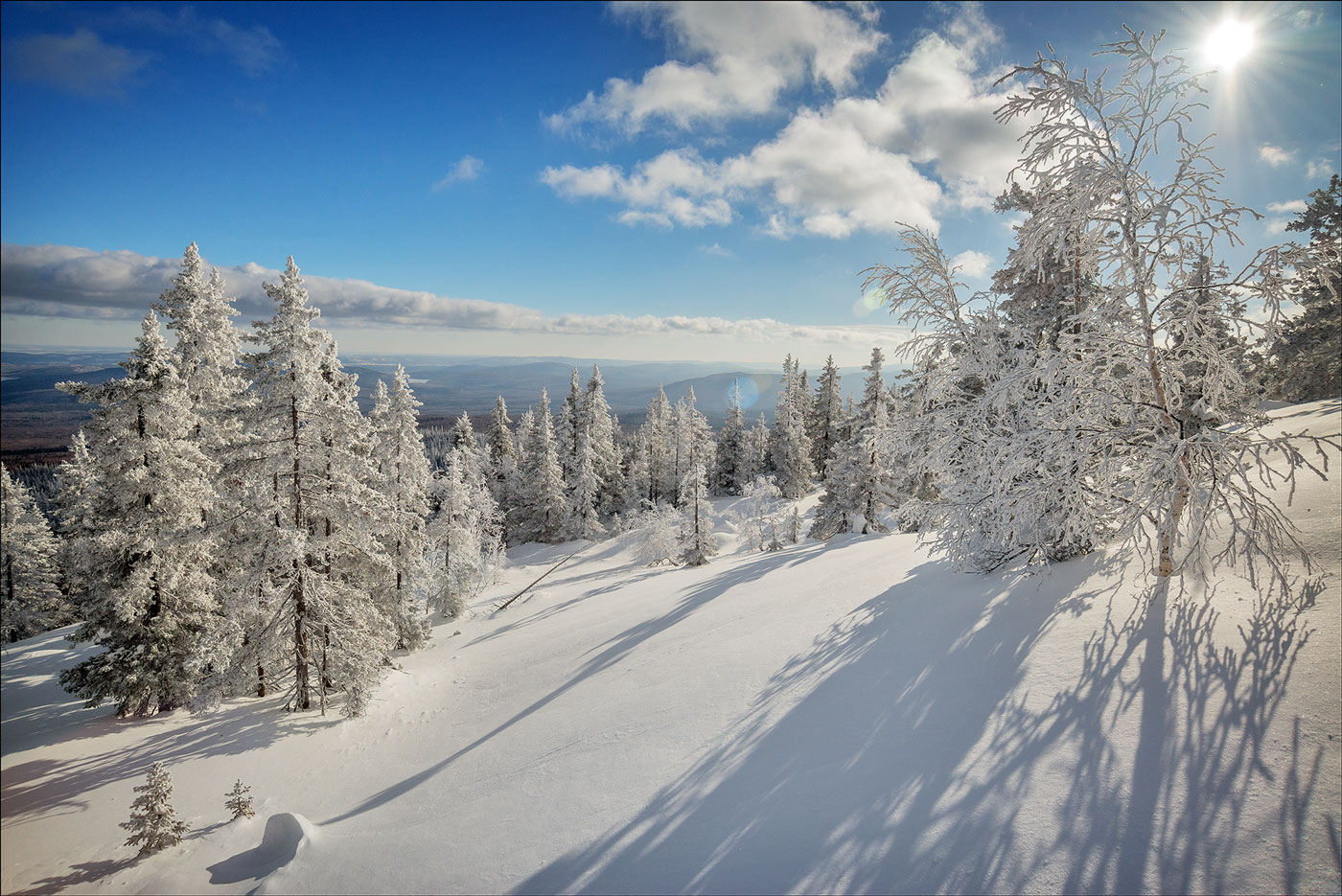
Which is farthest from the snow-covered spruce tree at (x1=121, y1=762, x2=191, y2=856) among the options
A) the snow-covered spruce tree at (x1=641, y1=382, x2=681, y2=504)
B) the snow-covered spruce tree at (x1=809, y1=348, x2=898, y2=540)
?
the snow-covered spruce tree at (x1=641, y1=382, x2=681, y2=504)

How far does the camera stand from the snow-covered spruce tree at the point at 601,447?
50594mm

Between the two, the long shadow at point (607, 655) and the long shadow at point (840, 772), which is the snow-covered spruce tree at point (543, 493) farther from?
the long shadow at point (840, 772)

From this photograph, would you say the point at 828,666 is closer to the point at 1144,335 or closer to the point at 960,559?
the point at 960,559

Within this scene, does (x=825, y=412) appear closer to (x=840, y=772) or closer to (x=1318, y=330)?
(x=1318, y=330)

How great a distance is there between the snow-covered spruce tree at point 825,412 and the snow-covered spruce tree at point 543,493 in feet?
99.8

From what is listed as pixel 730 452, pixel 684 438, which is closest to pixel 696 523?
pixel 684 438

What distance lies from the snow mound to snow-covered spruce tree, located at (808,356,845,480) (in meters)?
54.9

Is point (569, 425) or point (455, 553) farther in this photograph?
point (569, 425)

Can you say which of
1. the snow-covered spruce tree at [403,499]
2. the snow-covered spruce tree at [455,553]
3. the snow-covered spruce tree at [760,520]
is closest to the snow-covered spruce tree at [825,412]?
the snow-covered spruce tree at [760,520]

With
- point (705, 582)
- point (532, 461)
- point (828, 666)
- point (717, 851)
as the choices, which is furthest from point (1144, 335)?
point (532, 461)

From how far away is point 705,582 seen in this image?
20.2 metres

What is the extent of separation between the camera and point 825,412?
193ft

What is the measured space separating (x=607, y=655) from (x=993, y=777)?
963 centimetres

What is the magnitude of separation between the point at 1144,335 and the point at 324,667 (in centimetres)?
1835
